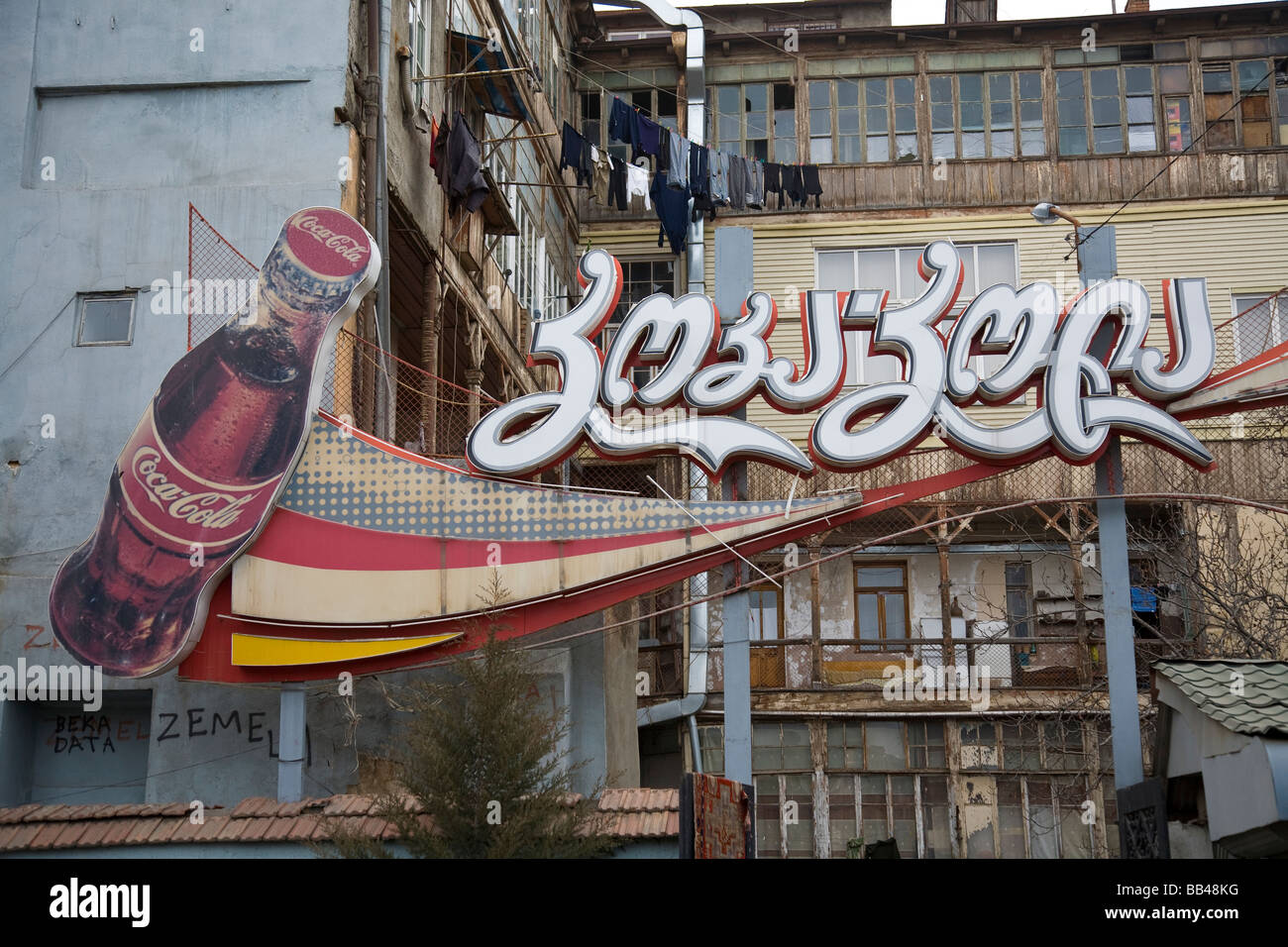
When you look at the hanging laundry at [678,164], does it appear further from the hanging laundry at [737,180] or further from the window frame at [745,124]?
the window frame at [745,124]

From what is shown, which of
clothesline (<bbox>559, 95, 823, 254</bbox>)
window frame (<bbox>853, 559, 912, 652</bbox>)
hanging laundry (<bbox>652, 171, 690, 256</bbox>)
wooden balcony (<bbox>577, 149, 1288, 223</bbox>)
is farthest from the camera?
window frame (<bbox>853, 559, 912, 652</bbox>)

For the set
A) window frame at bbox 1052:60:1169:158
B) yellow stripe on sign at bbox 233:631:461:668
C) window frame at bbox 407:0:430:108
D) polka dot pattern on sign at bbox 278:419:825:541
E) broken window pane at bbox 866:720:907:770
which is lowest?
broken window pane at bbox 866:720:907:770

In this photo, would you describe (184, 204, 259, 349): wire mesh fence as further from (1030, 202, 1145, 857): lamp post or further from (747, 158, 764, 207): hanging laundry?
(747, 158, 764, 207): hanging laundry

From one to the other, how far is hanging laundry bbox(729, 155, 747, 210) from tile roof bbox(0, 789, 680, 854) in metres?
18.7

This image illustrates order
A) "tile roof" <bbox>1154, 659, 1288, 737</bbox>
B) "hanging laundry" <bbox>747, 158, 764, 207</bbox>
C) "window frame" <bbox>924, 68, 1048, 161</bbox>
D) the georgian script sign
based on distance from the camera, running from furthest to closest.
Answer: "window frame" <bbox>924, 68, 1048, 161</bbox> → "hanging laundry" <bbox>747, 158, 764, 207</bbox> → the georgian script sign → "tile roof" <bbox>1154, 659, 1288, 737</bbox>

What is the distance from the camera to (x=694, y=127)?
105 feet

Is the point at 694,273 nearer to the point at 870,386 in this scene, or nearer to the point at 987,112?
the point at 987,112

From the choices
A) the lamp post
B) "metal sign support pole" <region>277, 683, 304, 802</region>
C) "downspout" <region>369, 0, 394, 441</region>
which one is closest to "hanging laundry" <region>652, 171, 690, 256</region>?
"downspout" <region>369, 0, 394, 441</region>

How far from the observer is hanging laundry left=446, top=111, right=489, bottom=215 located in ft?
67.0

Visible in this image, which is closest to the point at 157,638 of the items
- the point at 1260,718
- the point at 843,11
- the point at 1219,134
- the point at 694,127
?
the point at 1260,718

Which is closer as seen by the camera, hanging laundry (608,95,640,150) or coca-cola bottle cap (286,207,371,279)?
coca-cola bottle cap (286,207,371,279)

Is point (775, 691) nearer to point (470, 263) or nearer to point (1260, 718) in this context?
point (470, 263)

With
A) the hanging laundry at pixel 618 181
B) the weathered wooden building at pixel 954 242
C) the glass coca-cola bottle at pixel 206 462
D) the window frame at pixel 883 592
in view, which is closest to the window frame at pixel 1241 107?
the weathered wooden building at pixel 954 242

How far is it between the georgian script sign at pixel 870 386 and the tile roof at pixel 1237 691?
2.98m
